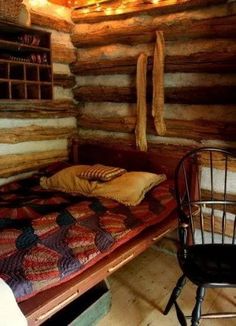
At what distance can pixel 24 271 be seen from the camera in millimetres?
1727

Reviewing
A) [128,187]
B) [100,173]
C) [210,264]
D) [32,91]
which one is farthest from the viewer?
[32,91]

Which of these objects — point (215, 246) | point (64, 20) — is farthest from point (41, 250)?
point (64, 20)

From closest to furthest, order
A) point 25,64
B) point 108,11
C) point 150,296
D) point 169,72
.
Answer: point 150,296
point 25,64
point 169,72
point 108,11

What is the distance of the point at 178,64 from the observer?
3.21m

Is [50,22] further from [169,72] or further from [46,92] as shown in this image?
[169,72]

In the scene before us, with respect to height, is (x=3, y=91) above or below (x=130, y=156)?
above

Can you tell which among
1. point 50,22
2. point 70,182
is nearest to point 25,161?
point 70,182

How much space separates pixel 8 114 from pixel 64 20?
1387 millimetres

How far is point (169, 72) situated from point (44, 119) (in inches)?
62.5

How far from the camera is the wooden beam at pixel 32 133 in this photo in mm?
3430

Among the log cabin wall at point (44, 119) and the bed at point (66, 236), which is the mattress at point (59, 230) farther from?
the log cabin wall at point (44, 119)

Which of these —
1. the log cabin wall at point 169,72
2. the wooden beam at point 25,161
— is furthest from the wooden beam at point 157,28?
the wooden beam at point 25,161

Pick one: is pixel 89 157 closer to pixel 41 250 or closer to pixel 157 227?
pixel 157 227

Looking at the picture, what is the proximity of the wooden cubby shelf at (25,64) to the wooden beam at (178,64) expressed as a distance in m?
0.77
